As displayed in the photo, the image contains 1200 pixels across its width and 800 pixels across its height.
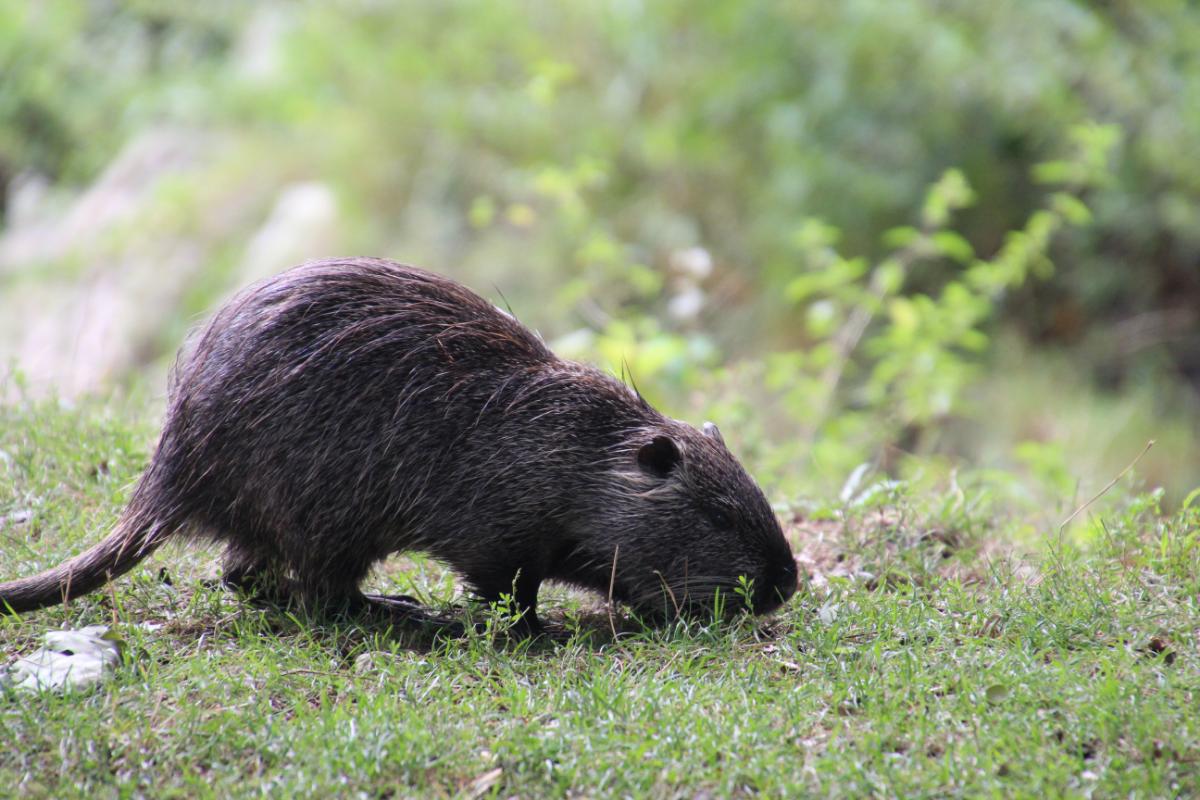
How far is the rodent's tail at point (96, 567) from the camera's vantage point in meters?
3.52

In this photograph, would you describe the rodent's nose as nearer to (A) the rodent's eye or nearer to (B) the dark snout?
(B) the dark snout

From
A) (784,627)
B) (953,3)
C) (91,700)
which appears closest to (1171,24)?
(953,3)

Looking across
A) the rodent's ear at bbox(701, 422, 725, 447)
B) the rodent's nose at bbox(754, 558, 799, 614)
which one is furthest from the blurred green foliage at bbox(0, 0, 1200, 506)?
the rodent's nose at bbox(754, 558, 799, 614)

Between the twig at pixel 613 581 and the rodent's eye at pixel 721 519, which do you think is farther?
the rodent's eye at pixel 721 519

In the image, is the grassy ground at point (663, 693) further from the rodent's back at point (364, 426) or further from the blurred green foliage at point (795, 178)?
the blurred green foliage at point (795, 178)

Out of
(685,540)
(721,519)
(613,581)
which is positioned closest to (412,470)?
(613,581)

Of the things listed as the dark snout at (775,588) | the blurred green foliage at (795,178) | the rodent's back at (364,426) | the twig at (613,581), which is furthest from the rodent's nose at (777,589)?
the blurred green foliage at (795,178)

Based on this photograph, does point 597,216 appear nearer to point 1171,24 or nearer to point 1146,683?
point 1171,24

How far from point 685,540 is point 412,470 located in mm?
948

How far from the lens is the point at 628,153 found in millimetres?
9781

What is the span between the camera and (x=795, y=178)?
28.7ft

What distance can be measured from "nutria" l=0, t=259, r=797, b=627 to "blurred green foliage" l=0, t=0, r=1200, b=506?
3.02 m

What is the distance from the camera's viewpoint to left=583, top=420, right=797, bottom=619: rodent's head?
12.7 feet

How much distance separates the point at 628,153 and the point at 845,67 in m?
1.96
